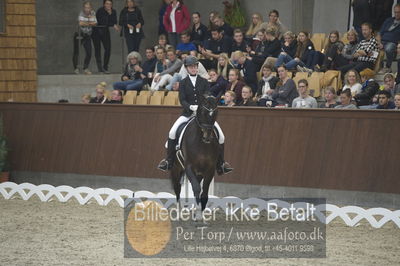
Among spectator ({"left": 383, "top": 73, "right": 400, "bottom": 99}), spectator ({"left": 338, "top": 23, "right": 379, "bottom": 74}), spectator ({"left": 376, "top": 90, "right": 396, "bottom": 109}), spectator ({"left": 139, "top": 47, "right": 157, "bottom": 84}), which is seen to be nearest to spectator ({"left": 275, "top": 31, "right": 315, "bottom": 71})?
spectator ({"left": 338, "top": 23, "right": 379, "bottom": 74})

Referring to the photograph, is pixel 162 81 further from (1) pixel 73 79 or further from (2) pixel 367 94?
(2) pixel 367 94

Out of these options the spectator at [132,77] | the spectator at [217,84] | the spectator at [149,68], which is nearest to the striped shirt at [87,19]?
the spectator at [132,77]

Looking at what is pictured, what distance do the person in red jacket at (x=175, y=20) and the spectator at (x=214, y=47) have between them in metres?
1.37

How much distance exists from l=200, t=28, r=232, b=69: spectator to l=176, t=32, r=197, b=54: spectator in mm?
239

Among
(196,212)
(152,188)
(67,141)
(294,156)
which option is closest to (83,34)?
(67,141)

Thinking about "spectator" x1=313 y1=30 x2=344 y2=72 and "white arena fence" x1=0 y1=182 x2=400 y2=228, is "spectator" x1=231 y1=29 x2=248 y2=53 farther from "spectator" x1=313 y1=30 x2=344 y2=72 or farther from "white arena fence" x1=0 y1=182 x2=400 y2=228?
"white arena fence" x1=0 y1=182 x2=400 y2=228

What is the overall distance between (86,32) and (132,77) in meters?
2.43

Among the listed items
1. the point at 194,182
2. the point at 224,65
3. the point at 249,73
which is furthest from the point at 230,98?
the point at 194,182

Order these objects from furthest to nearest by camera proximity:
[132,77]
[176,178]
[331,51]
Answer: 1. [132,77]
2. [331,51]
3. [176,178]

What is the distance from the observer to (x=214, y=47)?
16.3 m

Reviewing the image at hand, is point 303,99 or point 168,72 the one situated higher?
point 168,72

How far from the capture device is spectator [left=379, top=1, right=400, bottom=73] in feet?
46.9

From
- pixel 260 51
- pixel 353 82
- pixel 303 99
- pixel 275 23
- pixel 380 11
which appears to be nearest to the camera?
pixel 303 99

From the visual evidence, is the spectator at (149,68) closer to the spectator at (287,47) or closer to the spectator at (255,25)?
the spectator at (255,25)
